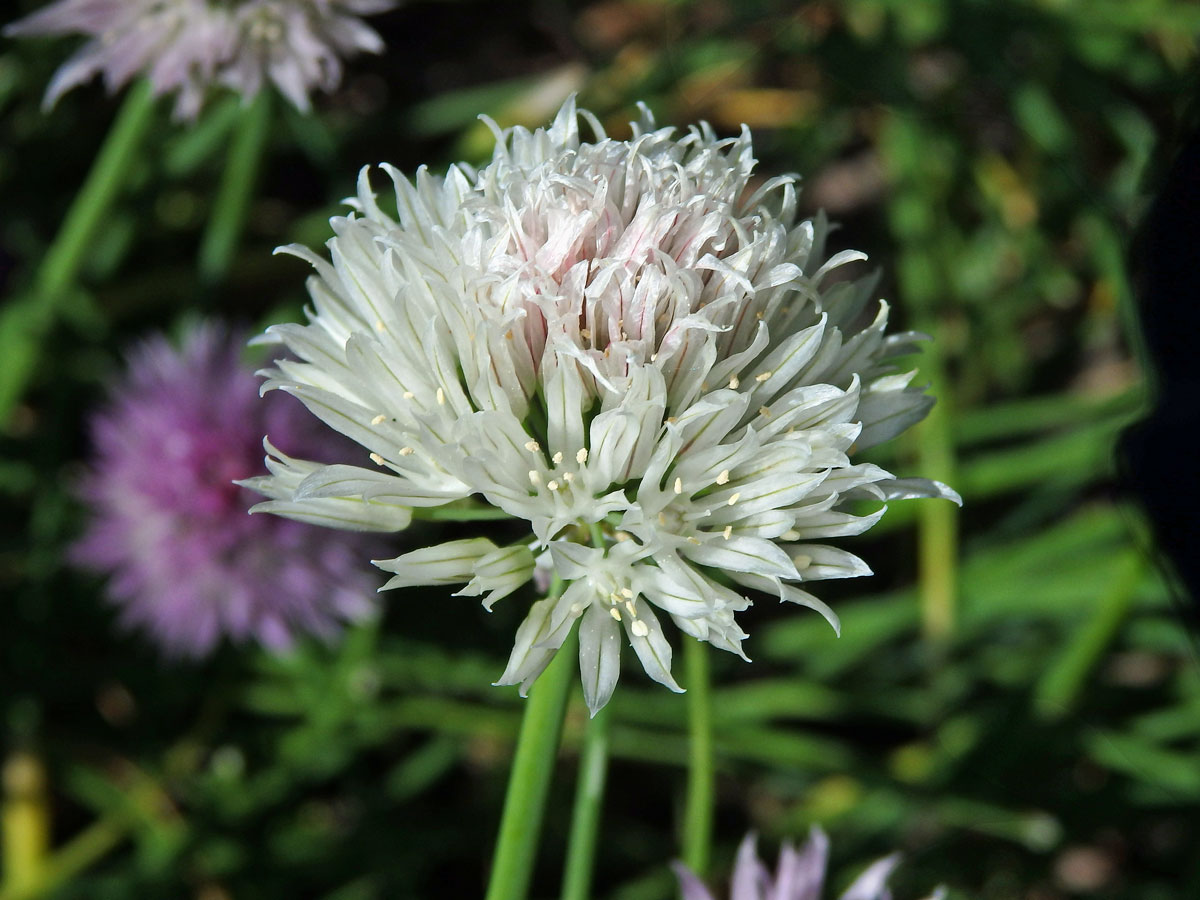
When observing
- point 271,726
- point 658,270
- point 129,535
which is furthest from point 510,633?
point 658,270

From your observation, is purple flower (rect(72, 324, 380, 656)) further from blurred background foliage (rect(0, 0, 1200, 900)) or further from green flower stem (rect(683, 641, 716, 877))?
green flower stem (rect(683, 641, 716, 877))

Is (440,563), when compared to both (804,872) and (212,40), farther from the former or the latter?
(212,40)

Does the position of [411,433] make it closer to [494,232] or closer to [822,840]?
[494,232]

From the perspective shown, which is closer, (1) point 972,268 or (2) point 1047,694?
(2) point 1047,694

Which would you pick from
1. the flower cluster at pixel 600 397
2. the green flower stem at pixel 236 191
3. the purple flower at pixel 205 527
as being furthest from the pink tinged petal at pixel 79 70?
the flower cluster at pixel 600 397

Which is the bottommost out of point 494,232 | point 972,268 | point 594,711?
point 594,711

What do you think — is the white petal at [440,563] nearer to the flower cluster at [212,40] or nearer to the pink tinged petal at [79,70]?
the flower cluster at [212,40]

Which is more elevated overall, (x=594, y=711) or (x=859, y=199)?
(x=859, y=199)
